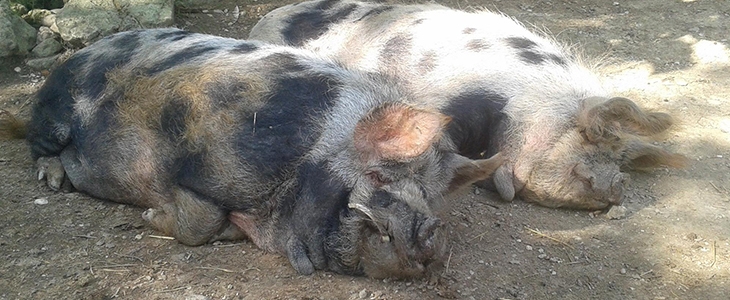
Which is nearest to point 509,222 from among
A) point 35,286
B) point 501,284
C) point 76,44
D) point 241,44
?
point 501,284

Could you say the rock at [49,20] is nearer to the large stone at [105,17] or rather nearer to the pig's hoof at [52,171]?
the large stone at [105,17]

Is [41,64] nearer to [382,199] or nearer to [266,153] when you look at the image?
[266,153]

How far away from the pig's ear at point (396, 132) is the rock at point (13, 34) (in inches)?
134

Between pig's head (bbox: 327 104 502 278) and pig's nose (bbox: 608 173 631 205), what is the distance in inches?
49.0

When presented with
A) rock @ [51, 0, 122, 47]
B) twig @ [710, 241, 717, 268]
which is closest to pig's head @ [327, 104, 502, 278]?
twig @ [710, 241, 717, 268]

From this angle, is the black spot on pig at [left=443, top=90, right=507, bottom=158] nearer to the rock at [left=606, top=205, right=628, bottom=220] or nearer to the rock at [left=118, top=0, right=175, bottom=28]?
the rock at [left=606, top=205, right=628, bottom=220]

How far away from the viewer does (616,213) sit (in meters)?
4.44

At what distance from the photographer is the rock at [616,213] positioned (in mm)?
4434

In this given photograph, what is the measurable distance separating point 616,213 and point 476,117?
100 cm

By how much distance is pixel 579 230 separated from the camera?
432cm

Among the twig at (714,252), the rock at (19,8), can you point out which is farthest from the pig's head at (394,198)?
the rock at (19,8)

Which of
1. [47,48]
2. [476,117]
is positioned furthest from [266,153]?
[47,48]

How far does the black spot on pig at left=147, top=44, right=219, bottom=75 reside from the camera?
4039 millimetres

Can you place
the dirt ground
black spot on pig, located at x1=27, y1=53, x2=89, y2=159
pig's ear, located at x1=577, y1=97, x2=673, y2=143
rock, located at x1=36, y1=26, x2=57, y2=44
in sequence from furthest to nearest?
rock, located at x1=36, y1=26, x2=57, y2=44 → pig's ear, located at x1=577, y1=97, x2=673, y2=143 → black spot on pig, located at x1=27, y1=53, x2=89, y2=159 → the dirt ground
